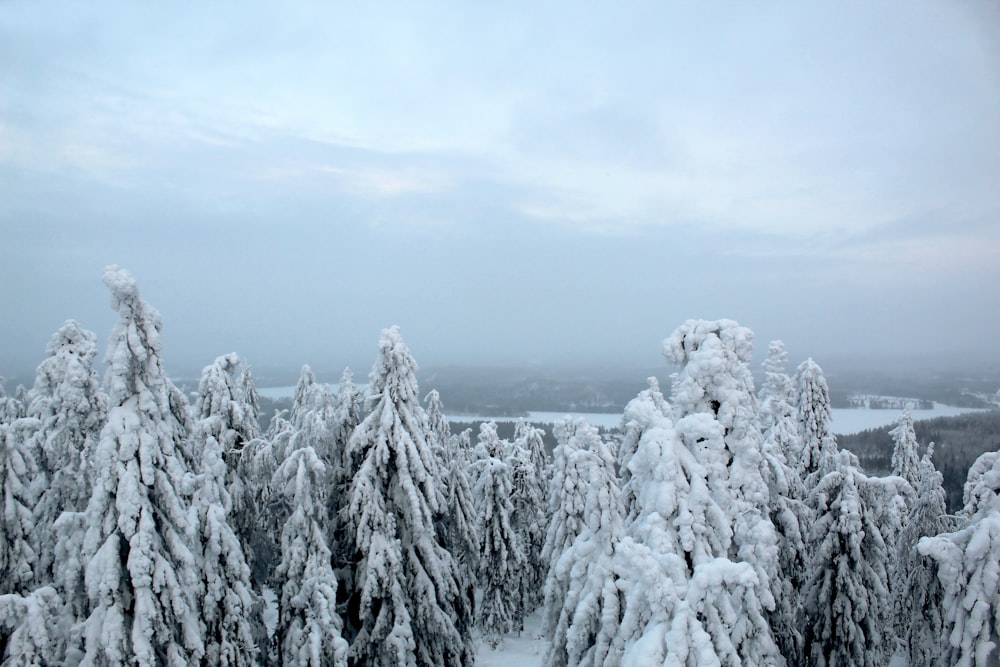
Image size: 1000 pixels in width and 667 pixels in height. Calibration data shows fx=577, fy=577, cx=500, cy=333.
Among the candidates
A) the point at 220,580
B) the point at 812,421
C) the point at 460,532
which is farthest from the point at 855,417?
the point at 220,580

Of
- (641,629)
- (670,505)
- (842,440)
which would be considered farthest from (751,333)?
(842,440)

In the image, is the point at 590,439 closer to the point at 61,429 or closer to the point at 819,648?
the point at 819,648

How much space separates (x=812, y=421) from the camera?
22312 mm

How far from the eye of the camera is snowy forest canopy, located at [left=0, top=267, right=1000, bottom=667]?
7695 millimetres

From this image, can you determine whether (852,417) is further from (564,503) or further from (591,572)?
(591,572)

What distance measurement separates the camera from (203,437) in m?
15.4

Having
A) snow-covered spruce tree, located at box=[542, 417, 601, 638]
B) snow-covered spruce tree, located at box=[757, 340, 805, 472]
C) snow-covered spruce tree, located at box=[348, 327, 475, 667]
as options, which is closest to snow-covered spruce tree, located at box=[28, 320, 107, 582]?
snow-covered spruce tree, located at box=[348, 327, 475, 667]

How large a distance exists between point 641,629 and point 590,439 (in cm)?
475

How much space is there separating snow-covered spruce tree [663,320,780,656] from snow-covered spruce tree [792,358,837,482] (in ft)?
47.2

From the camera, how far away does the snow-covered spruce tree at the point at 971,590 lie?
8.91 meters

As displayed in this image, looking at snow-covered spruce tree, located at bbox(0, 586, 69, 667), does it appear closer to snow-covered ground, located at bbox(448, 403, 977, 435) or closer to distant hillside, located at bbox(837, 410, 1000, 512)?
distant hillside, located at bbox(837, 410, 1000, 512)

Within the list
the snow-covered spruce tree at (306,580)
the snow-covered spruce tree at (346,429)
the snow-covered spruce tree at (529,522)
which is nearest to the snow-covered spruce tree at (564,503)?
the snow-covered spruce tree at (306,580)

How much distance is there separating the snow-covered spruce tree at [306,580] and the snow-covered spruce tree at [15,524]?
5.75m

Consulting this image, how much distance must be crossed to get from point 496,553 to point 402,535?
12210 millimetres
